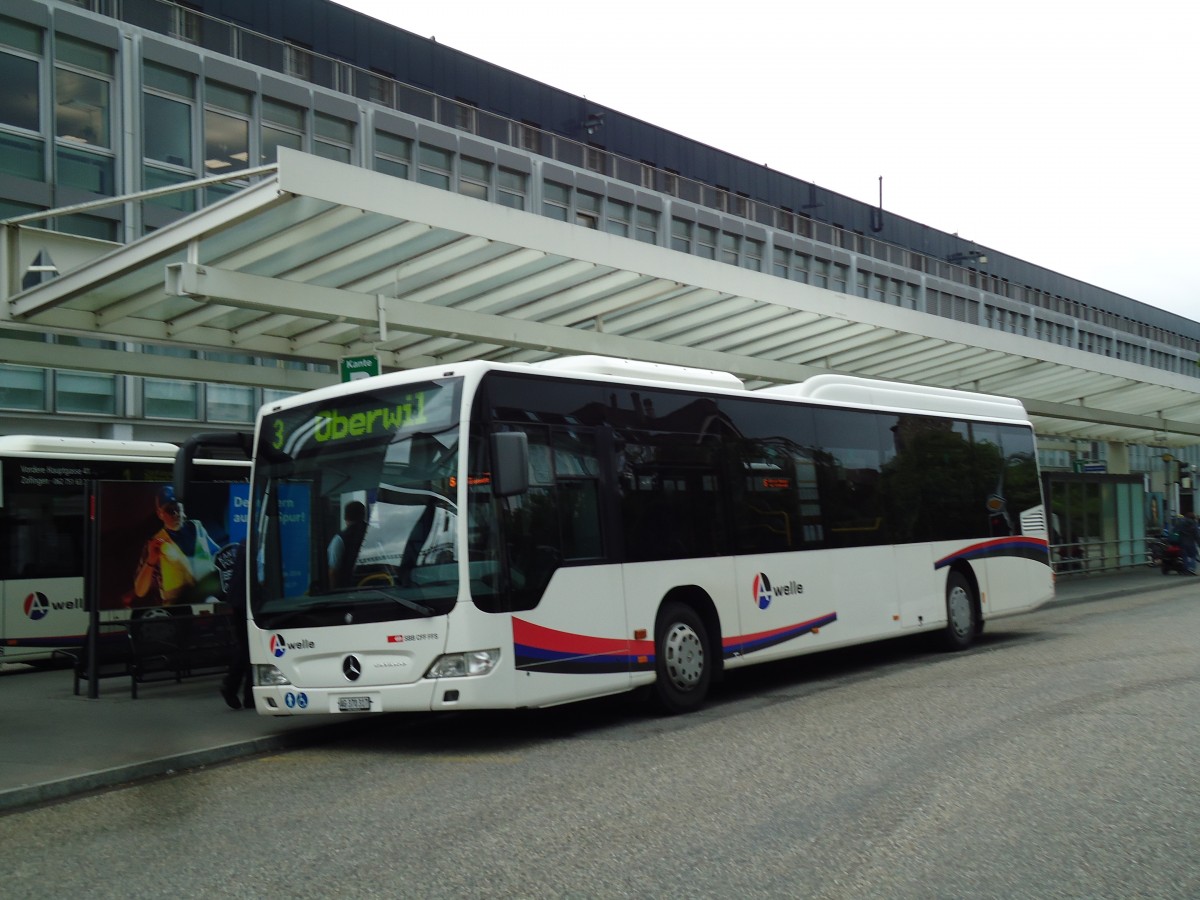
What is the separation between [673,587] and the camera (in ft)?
36.6

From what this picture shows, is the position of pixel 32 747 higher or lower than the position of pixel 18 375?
lower

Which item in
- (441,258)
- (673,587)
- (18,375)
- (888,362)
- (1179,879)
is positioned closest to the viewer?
(1179,879)

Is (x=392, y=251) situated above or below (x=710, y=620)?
above

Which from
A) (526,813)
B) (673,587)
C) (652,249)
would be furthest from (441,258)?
(526,813)

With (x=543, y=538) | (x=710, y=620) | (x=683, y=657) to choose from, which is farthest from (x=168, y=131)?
(x=543, y=538)

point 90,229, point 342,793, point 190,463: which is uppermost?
point 90,229

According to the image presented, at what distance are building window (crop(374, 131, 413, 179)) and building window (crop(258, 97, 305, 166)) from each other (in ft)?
7.82

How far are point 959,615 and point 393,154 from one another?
81.4 ft

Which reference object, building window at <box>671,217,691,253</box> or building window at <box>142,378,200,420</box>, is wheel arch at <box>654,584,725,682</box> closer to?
building window at <box>142,378,200,420</box>

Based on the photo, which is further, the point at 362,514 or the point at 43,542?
the point at 43,542

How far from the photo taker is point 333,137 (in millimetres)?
34688

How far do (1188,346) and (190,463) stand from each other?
84094 mm

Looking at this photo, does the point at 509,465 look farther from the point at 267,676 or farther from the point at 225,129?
the point at 225,129

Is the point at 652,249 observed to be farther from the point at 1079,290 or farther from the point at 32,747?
the point at 1079,290
